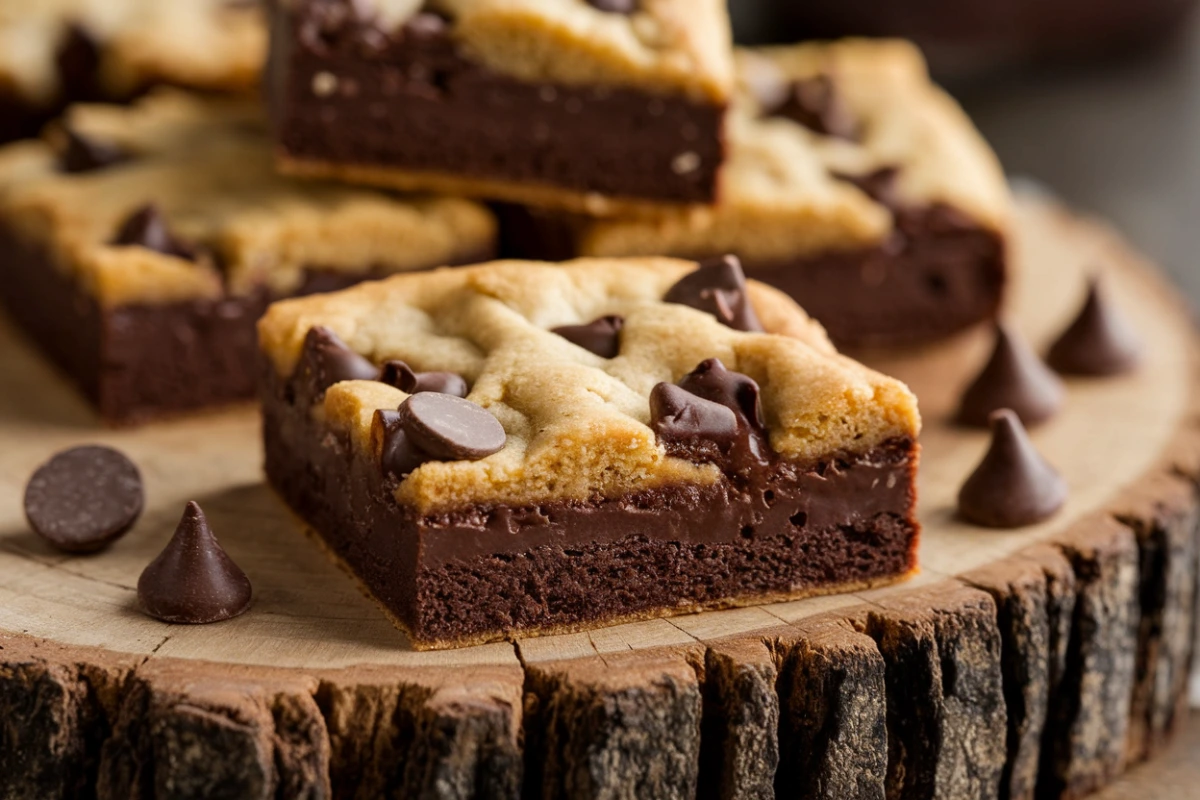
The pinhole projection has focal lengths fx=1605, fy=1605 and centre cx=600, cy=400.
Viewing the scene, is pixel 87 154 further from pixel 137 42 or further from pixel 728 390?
pixel 728 390

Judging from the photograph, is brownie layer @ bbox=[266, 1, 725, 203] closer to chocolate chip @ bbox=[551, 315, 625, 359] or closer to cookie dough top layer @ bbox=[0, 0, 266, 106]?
cookie dough top layer @ bbox=[0, 0, 266, 106]

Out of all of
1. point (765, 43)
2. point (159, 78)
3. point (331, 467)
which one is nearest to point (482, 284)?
point (331, 467)

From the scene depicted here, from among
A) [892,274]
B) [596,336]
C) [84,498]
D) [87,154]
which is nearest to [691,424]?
[596,336]

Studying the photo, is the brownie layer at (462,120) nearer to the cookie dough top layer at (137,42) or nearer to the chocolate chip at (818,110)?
the chocolate chip at (818,110)

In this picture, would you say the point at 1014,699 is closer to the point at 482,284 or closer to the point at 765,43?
the point at 482,284

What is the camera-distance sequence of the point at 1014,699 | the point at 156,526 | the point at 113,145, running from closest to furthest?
the point at 1014,699
the point at 156,526
the point at 113,145
